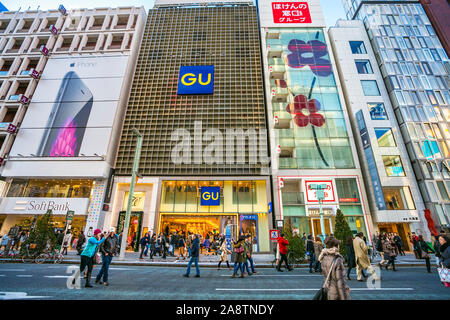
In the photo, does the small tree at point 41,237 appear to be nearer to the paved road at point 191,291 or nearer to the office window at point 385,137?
the paved road at point 191,291

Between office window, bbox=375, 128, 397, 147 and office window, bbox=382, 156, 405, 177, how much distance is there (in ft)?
5.55

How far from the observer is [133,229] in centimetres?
2323

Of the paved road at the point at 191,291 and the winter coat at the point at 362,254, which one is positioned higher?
the winter coat at the point at 362,254

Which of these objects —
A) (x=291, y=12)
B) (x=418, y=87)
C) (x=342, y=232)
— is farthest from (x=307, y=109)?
(x=291, y=12)

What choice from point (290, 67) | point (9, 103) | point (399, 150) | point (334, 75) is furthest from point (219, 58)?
point (9, 103)

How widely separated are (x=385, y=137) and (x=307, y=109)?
9.91 m

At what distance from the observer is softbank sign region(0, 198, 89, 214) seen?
75.3 feet

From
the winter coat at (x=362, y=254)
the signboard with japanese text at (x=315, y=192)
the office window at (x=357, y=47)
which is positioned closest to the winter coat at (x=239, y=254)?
the winter coat at (x=362, y=254)

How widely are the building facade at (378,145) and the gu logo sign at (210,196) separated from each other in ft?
56.7

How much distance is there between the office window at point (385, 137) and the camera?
25.1 metres

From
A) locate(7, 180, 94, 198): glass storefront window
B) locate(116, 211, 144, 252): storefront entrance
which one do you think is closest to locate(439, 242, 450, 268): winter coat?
locate(116, 211, 144, 252): storefront entrance

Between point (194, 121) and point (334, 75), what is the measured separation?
20.3 metres

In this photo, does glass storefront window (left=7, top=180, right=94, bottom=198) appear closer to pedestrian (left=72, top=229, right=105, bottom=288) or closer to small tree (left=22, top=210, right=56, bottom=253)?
small tree (left=22, top=210, right=56, bottom=253)
